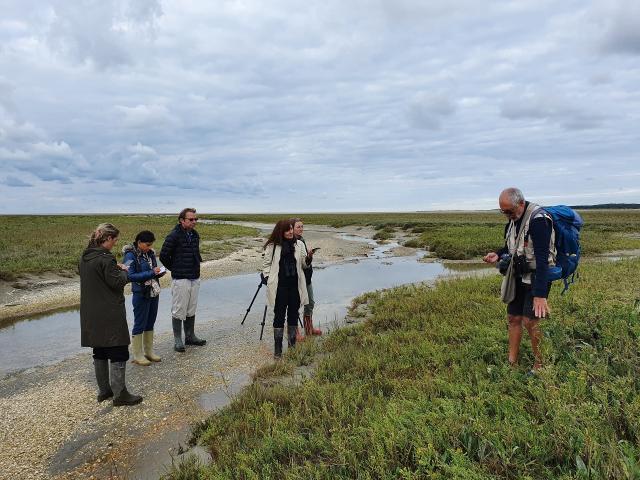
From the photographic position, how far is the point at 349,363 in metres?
6.90

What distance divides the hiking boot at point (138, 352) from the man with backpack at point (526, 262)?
6495 mm

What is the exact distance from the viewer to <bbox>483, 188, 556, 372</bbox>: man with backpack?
5012 mm

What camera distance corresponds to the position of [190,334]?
933 cm

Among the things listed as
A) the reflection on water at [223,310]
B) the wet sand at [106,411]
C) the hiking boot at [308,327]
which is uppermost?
the hiking boot at [308,327]

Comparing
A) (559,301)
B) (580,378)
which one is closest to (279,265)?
(580,378)

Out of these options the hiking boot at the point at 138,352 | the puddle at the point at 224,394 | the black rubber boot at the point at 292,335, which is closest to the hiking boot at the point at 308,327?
the black rubber boot at the point at 292,335

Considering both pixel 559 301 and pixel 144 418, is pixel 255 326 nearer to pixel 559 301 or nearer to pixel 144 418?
pixel 144 418

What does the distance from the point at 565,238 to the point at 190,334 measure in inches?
301

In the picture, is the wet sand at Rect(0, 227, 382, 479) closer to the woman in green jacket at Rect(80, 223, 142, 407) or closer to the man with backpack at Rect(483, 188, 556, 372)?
the woman in green jacket at Rect(80, 223, 142, 407)

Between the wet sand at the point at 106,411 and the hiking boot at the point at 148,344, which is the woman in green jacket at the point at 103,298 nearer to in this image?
the wet sand at the point at 106,411

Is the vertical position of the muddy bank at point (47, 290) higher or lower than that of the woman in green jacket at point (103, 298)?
lower

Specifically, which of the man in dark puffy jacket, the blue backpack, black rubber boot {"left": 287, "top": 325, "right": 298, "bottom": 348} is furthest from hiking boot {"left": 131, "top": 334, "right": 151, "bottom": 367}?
the blue backpack

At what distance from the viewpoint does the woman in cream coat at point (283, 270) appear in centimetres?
786

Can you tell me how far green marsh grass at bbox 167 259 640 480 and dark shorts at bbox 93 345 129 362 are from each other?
5.68ft
